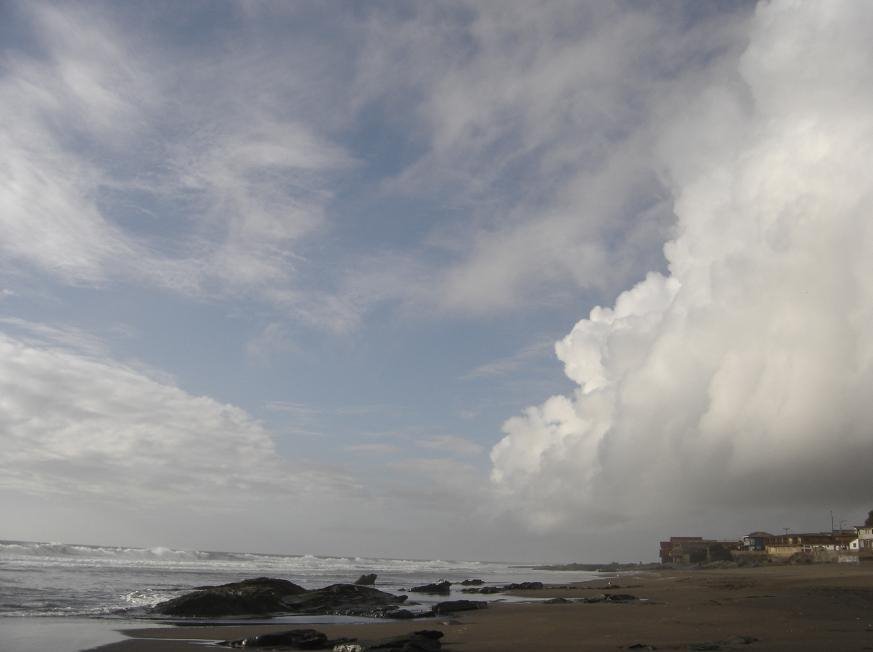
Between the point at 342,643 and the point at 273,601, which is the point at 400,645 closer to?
the point at 342,643

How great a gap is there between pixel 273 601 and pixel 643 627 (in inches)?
615

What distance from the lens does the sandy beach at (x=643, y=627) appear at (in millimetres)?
14252

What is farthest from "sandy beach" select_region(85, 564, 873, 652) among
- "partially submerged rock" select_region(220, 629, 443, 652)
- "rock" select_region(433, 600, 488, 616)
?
"rock" select_region(433, 600, 488, 616)

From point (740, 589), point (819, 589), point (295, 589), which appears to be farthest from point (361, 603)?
point (819, 589)

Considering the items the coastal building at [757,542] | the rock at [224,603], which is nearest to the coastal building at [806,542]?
the coastal building at [757,542]

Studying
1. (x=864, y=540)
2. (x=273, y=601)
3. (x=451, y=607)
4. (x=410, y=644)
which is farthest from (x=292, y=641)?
(x=864, y=540)

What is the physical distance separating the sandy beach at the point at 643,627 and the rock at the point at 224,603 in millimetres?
4162

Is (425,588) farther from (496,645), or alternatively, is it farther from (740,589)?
(496,645)

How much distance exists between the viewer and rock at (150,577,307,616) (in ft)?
79.7

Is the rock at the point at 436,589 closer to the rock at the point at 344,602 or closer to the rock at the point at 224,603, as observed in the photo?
the rock at the point at 344,602

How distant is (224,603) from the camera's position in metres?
25.1

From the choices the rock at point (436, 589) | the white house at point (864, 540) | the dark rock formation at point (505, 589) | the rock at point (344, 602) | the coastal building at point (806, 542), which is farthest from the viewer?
the coastal building at point (806, 542)

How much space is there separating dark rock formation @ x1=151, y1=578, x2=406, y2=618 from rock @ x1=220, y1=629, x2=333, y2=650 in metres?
8.47

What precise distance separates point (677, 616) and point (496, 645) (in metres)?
7.55
